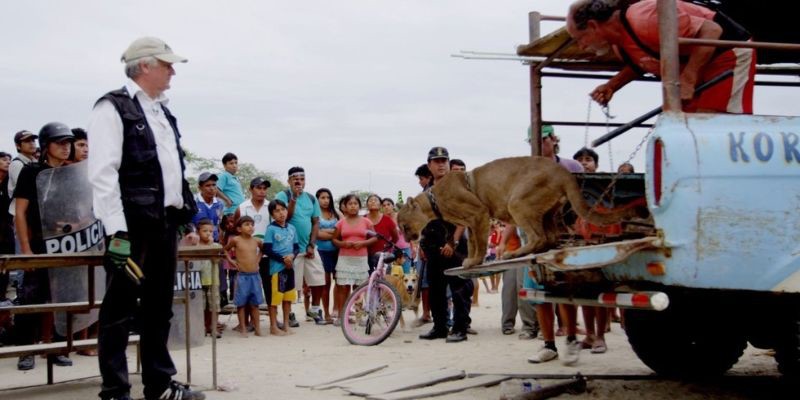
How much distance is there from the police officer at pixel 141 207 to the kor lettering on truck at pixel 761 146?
335cm

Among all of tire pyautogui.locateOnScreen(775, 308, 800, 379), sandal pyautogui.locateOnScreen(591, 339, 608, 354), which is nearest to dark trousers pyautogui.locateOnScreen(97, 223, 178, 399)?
tire pyautogui.locateOnScreen(775, 308, 800, 379)

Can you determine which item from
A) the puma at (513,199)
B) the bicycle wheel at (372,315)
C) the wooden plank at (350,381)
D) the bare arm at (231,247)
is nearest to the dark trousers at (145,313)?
the wooden plank at (350,381)

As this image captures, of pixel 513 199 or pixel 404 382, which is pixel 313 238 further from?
pixel 513 199

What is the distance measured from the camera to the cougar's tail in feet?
16.8

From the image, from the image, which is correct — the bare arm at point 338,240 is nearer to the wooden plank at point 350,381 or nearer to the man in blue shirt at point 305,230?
the man in blue shirt at point 305,230

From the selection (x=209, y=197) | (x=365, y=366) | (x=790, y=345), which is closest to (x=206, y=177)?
(x=209, y=197)

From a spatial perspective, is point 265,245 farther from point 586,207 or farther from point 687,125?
point 687,125

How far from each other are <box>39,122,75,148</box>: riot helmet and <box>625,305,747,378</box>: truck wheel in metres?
5.17

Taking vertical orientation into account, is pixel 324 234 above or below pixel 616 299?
above

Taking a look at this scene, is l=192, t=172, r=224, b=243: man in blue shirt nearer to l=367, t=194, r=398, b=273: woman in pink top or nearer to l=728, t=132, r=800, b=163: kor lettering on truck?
l=367, t=194, r=398, b=273: woman in pink top

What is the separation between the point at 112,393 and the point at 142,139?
1570mm

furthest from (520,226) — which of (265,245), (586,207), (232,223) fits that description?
(232,223)

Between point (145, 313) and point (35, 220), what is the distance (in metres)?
2.51

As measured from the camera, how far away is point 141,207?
475 cm
